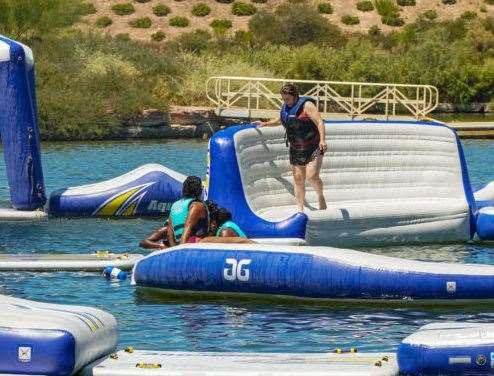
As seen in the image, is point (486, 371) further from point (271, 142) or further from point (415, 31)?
point (415, 31)

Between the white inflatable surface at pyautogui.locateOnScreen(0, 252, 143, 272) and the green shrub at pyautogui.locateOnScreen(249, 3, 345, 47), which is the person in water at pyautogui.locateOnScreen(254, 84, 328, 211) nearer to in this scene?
the white inflatable surface at pyautogui.locateOnScreen(0, 252, 143, 272)

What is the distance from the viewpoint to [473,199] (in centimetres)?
1858

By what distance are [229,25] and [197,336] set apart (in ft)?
206

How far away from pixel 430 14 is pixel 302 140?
61142 millimetres

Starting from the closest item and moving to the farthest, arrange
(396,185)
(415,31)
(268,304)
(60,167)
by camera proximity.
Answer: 1. (268,304)
2. (396,185)
3. (60,167)
4. (415,31)

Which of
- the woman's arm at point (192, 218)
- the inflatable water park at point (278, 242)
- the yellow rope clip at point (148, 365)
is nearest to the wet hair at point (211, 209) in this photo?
the woman's arm at point (192, 218)

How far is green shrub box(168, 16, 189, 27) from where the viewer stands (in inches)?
2936

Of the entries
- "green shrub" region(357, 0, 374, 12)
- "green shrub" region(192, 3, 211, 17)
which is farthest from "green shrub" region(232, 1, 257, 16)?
"green shrub" region(357, 0, 374, 12)

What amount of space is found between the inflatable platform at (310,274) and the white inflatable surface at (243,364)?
2.73 meters

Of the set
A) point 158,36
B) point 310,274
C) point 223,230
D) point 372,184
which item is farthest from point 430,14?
point 310,274

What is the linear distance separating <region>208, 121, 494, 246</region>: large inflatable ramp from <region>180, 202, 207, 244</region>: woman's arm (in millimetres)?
1829

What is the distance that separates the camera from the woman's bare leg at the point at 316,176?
672 inches

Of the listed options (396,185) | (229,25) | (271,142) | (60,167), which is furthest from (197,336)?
(229,25)

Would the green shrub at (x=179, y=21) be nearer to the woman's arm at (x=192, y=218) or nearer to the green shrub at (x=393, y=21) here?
the green shrub at (x=393, y=21)
